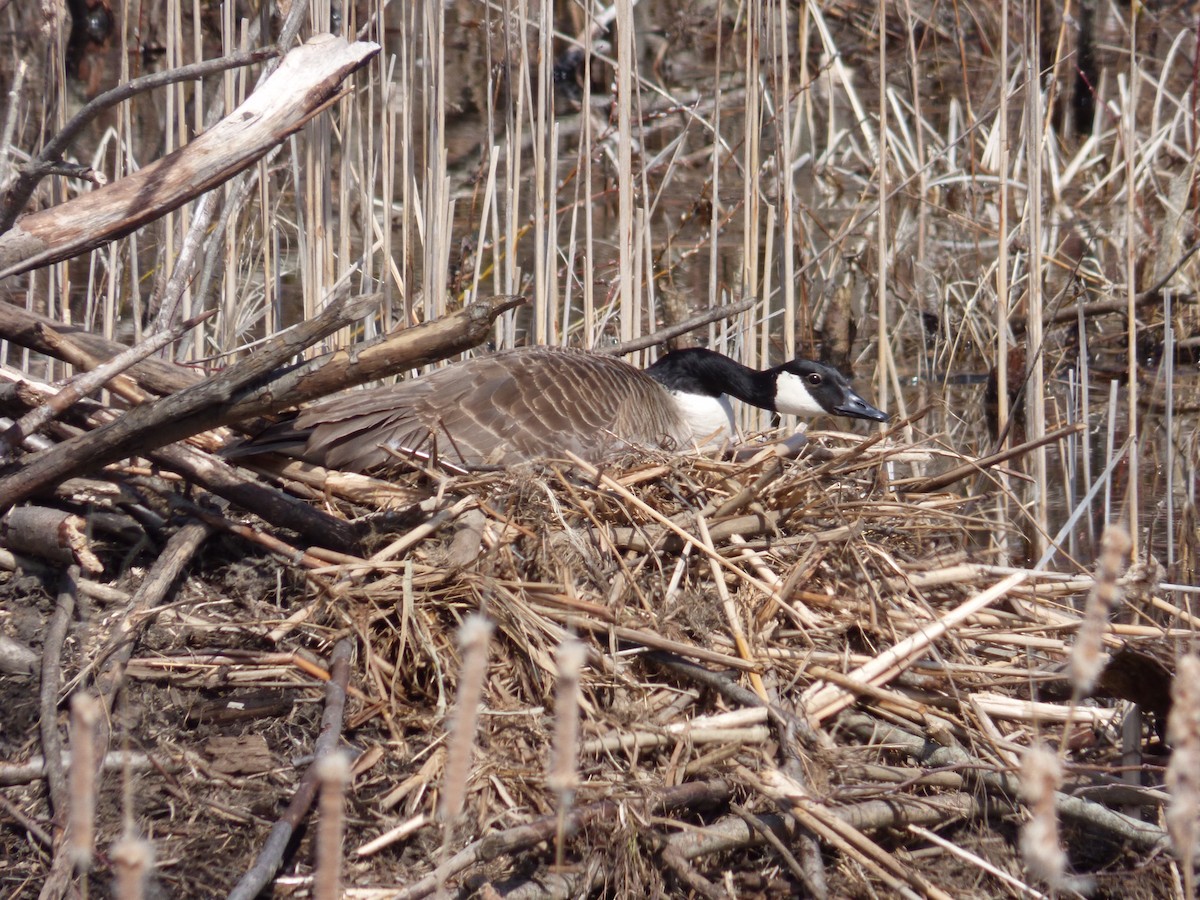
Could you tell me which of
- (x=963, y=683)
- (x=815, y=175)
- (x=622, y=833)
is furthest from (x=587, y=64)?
(x=815, y=175)

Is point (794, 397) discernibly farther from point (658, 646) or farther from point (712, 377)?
point (658, 646)

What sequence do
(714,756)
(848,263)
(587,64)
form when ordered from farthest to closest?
(848,263)
(587,64)
(714,756)

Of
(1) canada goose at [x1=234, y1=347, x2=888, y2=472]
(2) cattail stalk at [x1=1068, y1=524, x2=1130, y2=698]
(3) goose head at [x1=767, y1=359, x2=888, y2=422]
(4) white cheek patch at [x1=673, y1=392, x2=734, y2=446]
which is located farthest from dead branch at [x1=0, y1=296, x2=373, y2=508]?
(3) goose head at [x1=767, y1=359, x2=888, y2=422]

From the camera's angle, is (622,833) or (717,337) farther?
(717,337)

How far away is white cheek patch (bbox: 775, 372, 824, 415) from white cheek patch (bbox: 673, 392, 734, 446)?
0.21 meters

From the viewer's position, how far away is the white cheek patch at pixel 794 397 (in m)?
4.74

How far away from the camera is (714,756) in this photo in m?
2.81

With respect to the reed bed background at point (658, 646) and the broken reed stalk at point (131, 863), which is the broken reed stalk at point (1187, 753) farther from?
the broken reed stalk at point (131, 863)

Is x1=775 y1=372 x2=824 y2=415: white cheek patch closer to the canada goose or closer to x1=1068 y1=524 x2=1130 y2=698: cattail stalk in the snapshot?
the canada goose

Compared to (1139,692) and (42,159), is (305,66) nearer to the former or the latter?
(42,159)

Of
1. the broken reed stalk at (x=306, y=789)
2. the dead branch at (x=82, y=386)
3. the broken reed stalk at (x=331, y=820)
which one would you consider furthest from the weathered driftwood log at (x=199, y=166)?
the broken reed stalk at (x=331, y=820)

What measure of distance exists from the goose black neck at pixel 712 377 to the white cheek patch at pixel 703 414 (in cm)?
3

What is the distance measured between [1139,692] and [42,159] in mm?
2955

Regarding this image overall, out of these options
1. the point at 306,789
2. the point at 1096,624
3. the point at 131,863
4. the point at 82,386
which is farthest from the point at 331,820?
the point at 82,386
